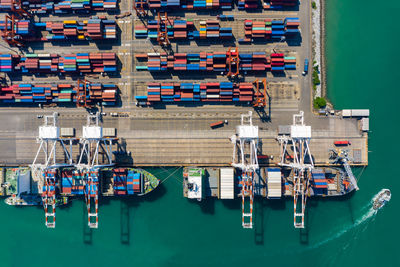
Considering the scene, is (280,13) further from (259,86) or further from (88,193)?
(88,193)

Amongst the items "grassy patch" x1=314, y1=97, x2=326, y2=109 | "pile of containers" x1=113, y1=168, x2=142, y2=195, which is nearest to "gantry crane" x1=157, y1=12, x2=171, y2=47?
"pile of containers" x1=113, y1=168, x2=142, y2=195

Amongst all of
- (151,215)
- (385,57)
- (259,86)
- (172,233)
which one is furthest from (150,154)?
(385,57)

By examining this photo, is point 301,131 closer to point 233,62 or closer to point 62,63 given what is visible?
point 233,62

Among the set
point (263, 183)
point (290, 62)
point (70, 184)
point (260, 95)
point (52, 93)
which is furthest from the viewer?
point (260, 95)

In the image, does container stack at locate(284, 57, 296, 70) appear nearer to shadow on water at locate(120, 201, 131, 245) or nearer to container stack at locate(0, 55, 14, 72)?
shadow on water at locate(120, 201, 131, 245)

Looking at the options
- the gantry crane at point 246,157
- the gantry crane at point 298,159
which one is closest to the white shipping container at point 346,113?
the gantry crane at point 298,159

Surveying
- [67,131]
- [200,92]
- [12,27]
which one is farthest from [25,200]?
[200,92]

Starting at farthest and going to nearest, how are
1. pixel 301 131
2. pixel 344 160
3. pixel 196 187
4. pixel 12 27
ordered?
pixel 344 160 → pixel 12 27 → pixel 196 187 → pixel 301 131
